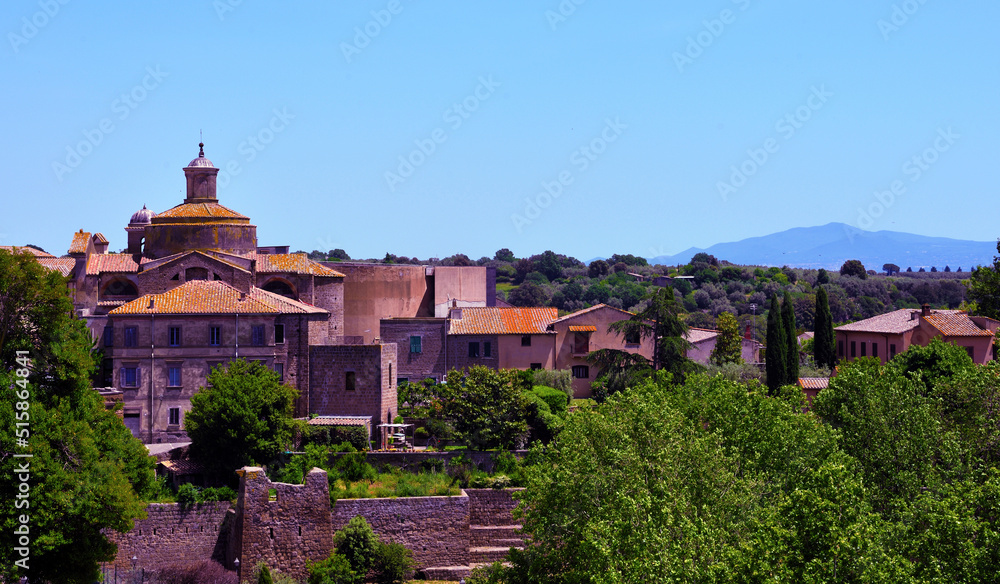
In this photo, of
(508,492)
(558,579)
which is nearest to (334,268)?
(508,492)

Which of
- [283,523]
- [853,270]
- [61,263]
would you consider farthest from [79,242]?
[853,270]

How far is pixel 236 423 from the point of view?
4044cm

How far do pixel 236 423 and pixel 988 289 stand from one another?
31.1 m

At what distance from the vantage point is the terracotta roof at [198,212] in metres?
53.7

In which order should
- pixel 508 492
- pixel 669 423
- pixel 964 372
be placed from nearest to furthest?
1. pixel 669 423
2. pixel 964 372
3. pixel 508 492

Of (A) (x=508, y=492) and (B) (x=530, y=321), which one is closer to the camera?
(A) (x=508, y=492)

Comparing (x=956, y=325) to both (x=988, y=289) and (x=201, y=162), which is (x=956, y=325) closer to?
(x=988, y=289)

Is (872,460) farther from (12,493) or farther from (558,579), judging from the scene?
(12,493)

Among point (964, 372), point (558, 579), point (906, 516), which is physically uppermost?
point (964, 372)

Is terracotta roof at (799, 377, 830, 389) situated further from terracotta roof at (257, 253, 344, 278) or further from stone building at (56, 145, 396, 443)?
terracotta roof at (257, 253, 344, 278)

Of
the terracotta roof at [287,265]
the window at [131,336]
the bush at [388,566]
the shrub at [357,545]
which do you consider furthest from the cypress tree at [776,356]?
the window at [131,336]

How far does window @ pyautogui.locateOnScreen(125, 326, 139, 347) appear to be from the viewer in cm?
4478

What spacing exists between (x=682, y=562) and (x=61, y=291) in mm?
18301

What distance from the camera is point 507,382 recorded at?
150 ft
